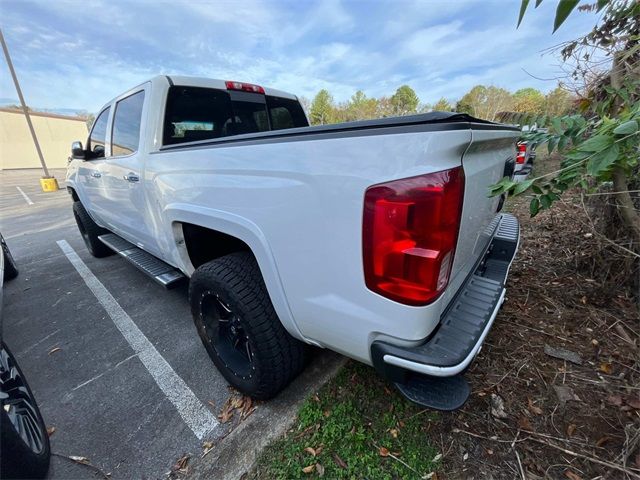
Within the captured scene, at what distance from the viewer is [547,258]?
127 inches

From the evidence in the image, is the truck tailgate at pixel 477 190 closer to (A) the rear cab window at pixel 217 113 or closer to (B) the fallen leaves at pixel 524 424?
(B) the fallen leaves at pixel 524 424

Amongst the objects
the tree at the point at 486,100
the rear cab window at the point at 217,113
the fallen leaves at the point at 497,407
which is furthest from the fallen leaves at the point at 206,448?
the tree at the point at 486,100

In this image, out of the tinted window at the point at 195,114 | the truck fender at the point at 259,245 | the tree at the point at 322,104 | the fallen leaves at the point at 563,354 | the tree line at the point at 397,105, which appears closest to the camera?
the truck fender at the point at 259,245

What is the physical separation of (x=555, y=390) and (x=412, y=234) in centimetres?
168

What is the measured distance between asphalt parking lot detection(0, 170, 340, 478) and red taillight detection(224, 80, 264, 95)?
2.33 metres

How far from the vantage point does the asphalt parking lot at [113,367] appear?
1732 mm

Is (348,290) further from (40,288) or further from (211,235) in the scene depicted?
(40,288)

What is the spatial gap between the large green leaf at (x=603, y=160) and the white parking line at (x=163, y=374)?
7.67 feet

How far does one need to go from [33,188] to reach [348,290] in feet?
66.0

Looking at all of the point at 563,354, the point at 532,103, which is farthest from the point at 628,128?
the point at 532,103

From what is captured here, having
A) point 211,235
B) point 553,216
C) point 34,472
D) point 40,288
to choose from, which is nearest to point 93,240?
point 40,288

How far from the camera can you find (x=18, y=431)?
1.39 meters

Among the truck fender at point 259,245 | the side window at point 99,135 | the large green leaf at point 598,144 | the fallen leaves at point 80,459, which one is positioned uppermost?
the side window at point 99,135

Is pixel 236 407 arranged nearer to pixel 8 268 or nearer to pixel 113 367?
pixel 113 367
